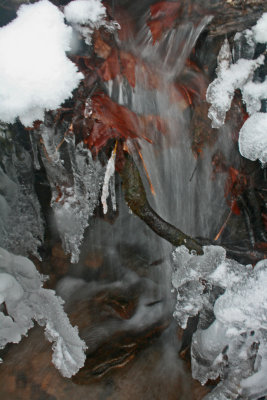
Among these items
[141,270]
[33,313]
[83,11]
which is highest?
[83,11]

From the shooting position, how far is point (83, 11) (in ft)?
5.72

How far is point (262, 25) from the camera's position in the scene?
188 cm

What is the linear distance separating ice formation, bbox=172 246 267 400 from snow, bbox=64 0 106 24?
1473mm

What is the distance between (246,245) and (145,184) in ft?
3.29

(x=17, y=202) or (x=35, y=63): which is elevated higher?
(x=35, y=63)

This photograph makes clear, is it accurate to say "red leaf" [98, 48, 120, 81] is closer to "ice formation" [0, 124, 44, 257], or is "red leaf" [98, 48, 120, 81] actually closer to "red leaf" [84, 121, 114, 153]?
"red leaf" [84, 121, 114, 153]

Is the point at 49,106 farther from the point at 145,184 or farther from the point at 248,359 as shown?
the point at 248,359

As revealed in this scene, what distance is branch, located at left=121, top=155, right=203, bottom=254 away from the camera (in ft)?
6.46

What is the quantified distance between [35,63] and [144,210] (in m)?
1.02

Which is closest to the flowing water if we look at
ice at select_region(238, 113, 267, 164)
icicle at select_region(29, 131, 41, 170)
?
ice at select_region(238, 113, 267, 164)

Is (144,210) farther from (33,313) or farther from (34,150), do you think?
(33,313)

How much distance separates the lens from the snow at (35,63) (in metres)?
1.62

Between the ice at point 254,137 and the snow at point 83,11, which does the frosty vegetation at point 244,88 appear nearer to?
the ice at point 254,137

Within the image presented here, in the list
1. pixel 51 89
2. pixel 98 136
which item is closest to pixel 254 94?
pixel 98 136
